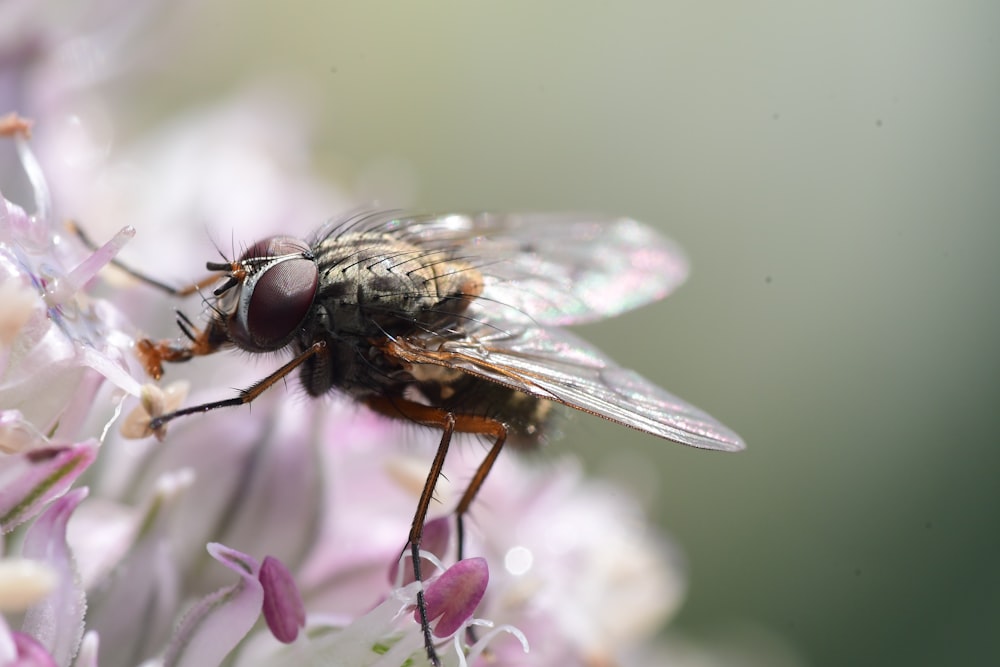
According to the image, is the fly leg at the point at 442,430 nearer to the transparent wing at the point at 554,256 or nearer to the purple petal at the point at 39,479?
the transparent wing at the point at 554,256

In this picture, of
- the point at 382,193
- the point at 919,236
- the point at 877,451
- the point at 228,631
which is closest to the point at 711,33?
the point at 919,236

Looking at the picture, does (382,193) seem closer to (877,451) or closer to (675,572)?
(675,572)

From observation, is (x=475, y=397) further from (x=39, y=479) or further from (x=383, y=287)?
(x=39, y=479)

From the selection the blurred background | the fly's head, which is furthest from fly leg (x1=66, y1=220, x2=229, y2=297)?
the blurred background

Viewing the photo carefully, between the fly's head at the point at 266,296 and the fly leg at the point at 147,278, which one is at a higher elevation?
the fly's head at the point at 266,296

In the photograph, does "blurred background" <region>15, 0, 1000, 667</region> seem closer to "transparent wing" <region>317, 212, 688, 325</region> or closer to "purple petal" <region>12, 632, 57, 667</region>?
"transparent wing" <region>317, 212, 688, 325</region>

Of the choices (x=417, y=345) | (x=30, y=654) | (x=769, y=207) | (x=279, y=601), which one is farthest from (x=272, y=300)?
Answer: (x=769, y=207)

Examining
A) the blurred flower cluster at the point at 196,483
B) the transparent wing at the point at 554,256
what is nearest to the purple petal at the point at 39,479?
the blurred flower cluster at the point at 196,483
